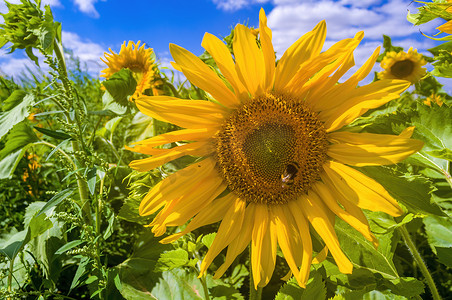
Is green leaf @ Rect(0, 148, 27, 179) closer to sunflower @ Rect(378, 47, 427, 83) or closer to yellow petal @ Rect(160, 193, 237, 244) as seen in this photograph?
yellow petal @ Rect(160, 193, 237, 244)

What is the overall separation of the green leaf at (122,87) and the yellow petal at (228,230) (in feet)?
2.40

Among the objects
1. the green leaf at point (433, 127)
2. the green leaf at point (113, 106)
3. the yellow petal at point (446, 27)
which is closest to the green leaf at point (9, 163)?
the green leaf at point (113, 106)

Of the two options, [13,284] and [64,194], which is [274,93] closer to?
[64,194]

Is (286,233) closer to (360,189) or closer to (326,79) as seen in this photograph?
(360,189)

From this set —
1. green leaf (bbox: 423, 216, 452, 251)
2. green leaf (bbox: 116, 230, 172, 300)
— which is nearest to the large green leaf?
green leaf (bbox: 423, 216, 452, 251)

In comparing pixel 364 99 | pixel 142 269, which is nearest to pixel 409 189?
pixel 364 99

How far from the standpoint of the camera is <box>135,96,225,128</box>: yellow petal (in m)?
0.85

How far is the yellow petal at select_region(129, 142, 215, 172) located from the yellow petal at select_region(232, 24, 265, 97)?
0.19 metres

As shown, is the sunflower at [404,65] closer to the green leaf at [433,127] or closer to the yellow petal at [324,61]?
the green leaf at [433,127]

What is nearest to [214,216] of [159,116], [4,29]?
[159,116]

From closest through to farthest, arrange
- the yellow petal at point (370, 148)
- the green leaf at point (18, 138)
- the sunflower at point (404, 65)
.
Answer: the yellow petal at point (370, 148), the green leaf at point (18, 138), the sunflower at point (404, 65)

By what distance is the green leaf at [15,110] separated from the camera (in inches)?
49.4

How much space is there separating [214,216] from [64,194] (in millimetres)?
432

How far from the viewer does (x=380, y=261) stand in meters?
0.99
